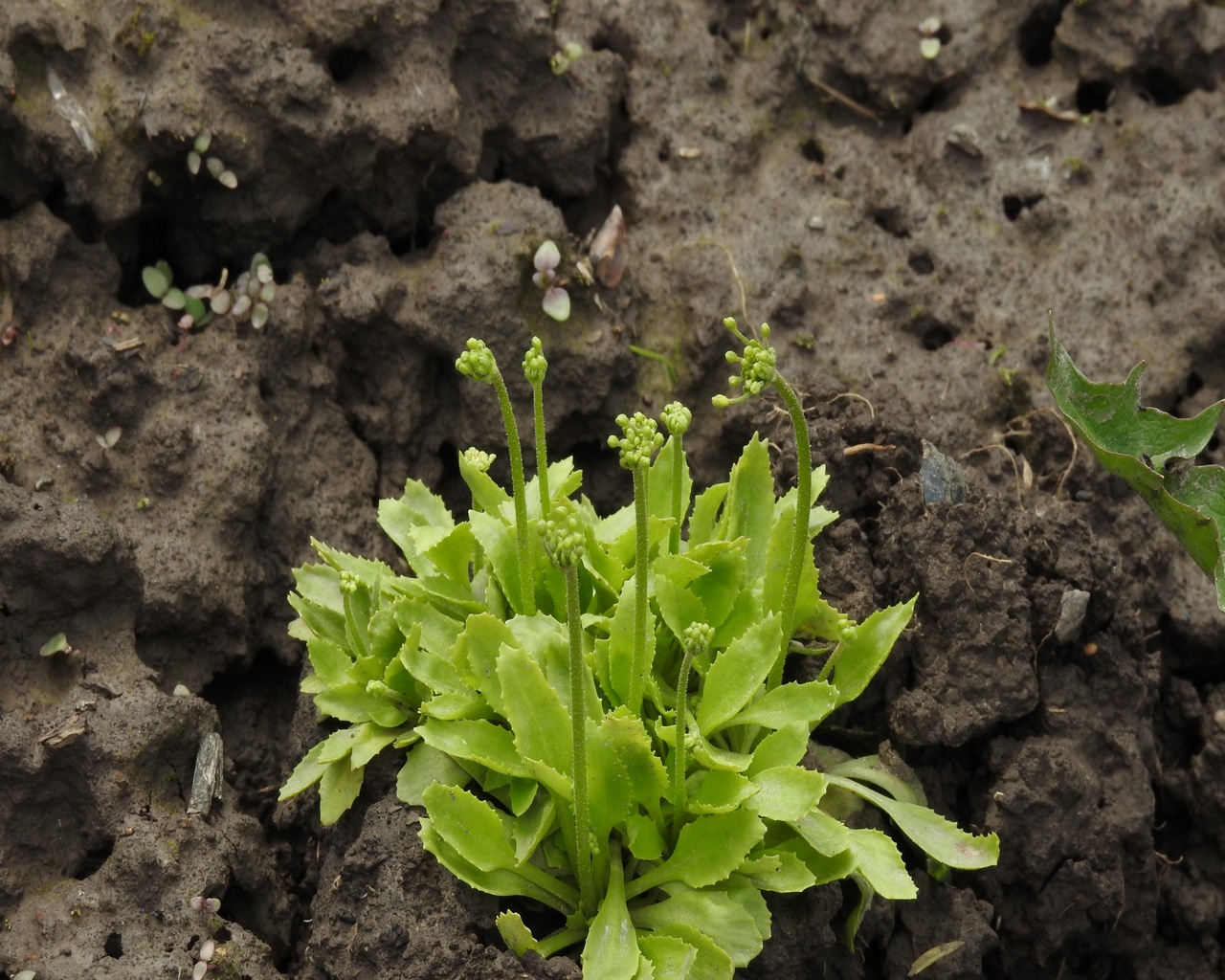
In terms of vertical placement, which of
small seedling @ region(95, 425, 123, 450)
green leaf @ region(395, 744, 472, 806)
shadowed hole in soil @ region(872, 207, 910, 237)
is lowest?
green leaf @ region(395, 744, 472, 806)

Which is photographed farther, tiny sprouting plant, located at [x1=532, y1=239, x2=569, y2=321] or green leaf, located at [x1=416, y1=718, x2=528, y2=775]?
tiny sprouting plant, located at [x1=532, y1=239, x2=569, y2=321]

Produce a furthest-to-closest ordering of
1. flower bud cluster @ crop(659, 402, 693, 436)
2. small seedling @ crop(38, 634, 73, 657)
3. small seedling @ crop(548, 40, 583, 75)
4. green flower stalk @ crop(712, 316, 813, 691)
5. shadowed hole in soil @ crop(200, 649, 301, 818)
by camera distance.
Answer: small seedling @ crop(548, 40, 583, 75)
shadowed hole in soil @ crop(200, 649, 301, 818)
small seedling @ crop(38, 634, 73, 657)
flower bud cluster @ crop(659, 402, 693, 436)
green flower stalk @ crop(712, 316, 813, 691)

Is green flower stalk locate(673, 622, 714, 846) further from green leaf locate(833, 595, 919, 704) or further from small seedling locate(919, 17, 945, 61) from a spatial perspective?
small seedling locate(919, 17, 945, 61)

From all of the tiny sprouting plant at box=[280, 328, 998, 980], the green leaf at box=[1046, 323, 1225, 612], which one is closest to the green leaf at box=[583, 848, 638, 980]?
the tiny sprouting plant at box=[280, 328, 998, 980]

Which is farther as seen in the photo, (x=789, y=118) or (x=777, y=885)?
(x=789, y=118)

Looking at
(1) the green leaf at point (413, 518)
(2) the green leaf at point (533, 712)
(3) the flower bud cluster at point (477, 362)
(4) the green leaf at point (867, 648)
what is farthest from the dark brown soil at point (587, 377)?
(3) the flower bud cluster at point (477, 362)

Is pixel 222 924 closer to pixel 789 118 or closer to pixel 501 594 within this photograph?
pixel 501 594

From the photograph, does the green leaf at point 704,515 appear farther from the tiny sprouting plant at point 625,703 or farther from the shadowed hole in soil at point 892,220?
the shadowed hole in soil at point 892,220

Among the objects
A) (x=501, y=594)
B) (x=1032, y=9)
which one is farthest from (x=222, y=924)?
(x=1032, y=9)
